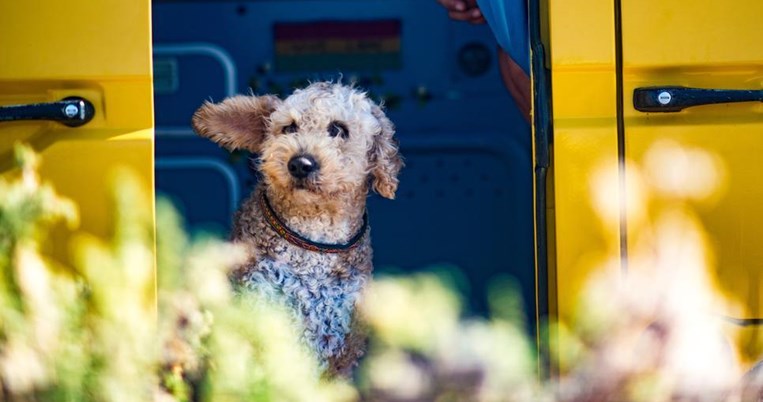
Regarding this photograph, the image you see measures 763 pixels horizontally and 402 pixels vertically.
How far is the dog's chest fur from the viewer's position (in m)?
3.67

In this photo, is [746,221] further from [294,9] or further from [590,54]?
[294,9]

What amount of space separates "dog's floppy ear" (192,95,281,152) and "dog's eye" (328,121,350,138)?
0.22 meters

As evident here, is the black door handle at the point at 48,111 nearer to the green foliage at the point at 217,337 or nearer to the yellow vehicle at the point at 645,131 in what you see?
the green foliage at the point at 217,337

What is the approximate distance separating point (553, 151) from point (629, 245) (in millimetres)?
Answer: 308

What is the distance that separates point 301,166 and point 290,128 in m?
0.21

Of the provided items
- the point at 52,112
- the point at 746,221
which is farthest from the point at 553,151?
the point at 52,112

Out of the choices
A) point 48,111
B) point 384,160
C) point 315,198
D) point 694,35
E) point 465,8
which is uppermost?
point 465,8

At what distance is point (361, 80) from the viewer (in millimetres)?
5305

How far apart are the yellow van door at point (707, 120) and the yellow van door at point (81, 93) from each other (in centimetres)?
124

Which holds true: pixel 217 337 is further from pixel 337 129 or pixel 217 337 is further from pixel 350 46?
pixel 350 46

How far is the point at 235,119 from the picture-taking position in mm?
3896

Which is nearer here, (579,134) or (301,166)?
(579,134)

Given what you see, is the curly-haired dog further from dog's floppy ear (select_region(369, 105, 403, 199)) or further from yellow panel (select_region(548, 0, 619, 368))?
yellow panel (select_region(548, 0, 619, 368))

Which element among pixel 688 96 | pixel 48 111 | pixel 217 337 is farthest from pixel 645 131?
pixel 48 111
